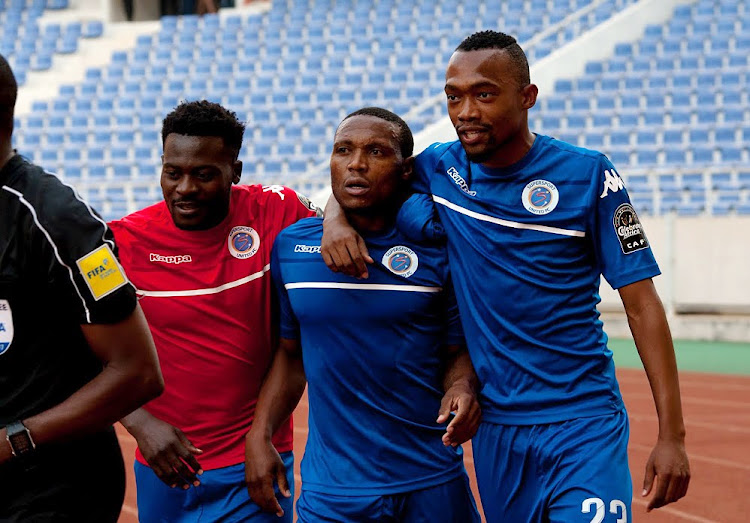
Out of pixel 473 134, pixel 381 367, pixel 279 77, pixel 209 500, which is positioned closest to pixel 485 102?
pixel 473 134

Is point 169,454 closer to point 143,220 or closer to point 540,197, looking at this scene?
point 143,220

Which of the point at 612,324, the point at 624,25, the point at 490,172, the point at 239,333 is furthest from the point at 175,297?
the point at 624,25

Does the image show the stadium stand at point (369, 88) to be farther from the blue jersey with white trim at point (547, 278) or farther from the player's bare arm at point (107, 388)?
the player's bare arm at point (107, 388)

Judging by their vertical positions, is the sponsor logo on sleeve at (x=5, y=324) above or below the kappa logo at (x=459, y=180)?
below

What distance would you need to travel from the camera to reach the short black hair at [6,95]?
7.61 ft

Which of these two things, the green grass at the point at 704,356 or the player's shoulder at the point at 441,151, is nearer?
the player's shoulder at the point at 441,151

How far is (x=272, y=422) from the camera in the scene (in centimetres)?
334

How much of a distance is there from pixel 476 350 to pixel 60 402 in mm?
1264

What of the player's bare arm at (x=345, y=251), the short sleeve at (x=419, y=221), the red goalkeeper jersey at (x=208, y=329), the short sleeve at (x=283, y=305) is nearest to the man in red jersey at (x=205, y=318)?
the red goalkeeper jersey at (x=208, y=329)

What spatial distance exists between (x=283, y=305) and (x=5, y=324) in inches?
46.1

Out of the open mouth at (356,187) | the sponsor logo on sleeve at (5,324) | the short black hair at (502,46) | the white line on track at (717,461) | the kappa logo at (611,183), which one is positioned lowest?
the white line on track at (717,461)

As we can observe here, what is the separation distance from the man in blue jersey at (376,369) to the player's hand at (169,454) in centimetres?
18

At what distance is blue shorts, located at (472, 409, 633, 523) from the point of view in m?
3.00

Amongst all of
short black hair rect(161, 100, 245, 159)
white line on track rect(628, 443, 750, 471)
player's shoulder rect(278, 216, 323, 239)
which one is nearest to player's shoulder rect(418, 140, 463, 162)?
player's shoulder rect(278, 216, 323, 239)
